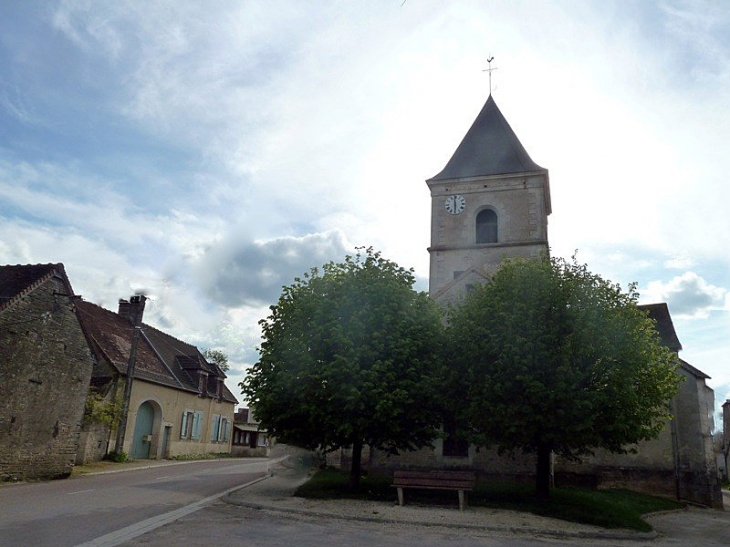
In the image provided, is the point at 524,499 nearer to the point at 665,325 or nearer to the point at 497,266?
the point at 497,266

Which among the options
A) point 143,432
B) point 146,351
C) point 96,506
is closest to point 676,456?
point 96,506

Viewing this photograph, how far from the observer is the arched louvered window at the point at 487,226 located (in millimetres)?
26833

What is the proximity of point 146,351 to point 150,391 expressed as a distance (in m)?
3.63

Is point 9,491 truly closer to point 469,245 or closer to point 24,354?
point 24,354

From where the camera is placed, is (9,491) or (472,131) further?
(472,131)

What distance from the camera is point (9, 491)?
14.7 metres

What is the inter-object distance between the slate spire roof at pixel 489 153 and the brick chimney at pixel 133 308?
726 inches

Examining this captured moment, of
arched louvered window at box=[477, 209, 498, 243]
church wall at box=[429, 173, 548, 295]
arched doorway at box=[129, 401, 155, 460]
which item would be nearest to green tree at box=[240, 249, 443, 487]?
church wall at box=[429, 173, 548, 295]

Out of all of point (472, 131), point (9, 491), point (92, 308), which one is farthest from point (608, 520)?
point (92, 308)

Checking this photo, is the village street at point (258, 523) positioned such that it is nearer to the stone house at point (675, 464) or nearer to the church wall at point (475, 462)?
the church wall at point (475, 462)

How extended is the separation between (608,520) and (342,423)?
6660 millimetres

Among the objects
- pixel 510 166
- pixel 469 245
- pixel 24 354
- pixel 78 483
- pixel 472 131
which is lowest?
pixel 78 483

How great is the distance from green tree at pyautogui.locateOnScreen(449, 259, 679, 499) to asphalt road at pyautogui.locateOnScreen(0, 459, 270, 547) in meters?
7.59

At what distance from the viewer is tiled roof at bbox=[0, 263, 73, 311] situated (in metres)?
17.2
